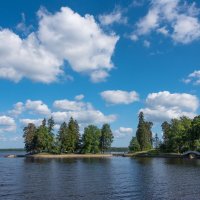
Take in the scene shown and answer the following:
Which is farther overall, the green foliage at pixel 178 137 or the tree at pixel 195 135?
the green foliage at pixel 178 137

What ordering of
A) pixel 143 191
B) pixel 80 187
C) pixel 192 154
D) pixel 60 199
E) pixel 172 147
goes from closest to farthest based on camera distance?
pixel 60 199, pixel 143 191, pixel 80 187, pixel 192 154, pixel 172 147

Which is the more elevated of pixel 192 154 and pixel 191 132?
pixel 191 132

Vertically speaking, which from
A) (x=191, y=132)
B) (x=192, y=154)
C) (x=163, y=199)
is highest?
(x=191, y=132)

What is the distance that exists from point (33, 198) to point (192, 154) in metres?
135

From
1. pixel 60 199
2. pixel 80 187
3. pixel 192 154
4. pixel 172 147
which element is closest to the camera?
pixel 60 199

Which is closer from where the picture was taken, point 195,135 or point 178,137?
point 195,135

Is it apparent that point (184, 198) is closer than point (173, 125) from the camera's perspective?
Yes

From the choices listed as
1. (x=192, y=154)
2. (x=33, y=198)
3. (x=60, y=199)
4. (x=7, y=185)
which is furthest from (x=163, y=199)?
(x=192, y=154)

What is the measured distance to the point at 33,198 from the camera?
46.3 m

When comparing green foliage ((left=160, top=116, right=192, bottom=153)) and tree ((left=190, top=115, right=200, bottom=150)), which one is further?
green foliage ((left=160, top=116, right=192, bottom=153))

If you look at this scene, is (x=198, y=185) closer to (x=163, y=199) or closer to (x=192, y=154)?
(x=163, y=199)

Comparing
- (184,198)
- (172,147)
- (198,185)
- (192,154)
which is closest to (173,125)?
(172,147)

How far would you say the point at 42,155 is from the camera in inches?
7849

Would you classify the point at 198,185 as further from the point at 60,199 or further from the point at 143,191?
the point at 60,199
